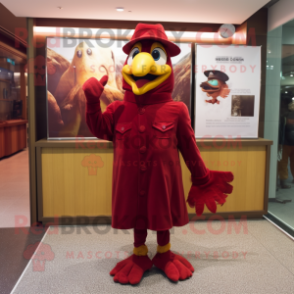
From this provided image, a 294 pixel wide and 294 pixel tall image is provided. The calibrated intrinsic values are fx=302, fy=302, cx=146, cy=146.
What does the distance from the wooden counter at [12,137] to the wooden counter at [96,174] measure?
13.7ft

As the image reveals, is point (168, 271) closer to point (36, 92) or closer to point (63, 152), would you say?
point (63, 152)

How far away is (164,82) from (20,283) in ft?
5.23

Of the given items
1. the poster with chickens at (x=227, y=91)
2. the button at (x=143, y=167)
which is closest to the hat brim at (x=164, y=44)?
the button at (x=143, y=167)

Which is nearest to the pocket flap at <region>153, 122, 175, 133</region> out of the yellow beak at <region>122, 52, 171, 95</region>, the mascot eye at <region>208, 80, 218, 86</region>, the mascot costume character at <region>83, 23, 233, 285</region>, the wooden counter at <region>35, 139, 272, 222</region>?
the mascot costume character at <region>83, 23, 233, 285</region>

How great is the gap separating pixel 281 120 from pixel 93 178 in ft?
6.27

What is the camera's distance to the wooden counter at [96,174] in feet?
9.36

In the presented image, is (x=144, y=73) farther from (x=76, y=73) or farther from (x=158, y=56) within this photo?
(x=76, y=73)

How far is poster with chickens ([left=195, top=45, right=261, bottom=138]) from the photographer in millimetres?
2957

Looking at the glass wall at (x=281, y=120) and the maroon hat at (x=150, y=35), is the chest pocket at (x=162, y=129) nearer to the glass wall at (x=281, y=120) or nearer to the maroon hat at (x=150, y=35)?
the maroon hat at (x=150, y=35)

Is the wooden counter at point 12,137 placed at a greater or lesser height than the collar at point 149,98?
lesser

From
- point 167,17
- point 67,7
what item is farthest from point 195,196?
point 67,7

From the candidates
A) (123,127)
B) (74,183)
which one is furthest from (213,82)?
(74,183)

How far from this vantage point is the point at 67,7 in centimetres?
262

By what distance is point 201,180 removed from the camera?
2045mm
